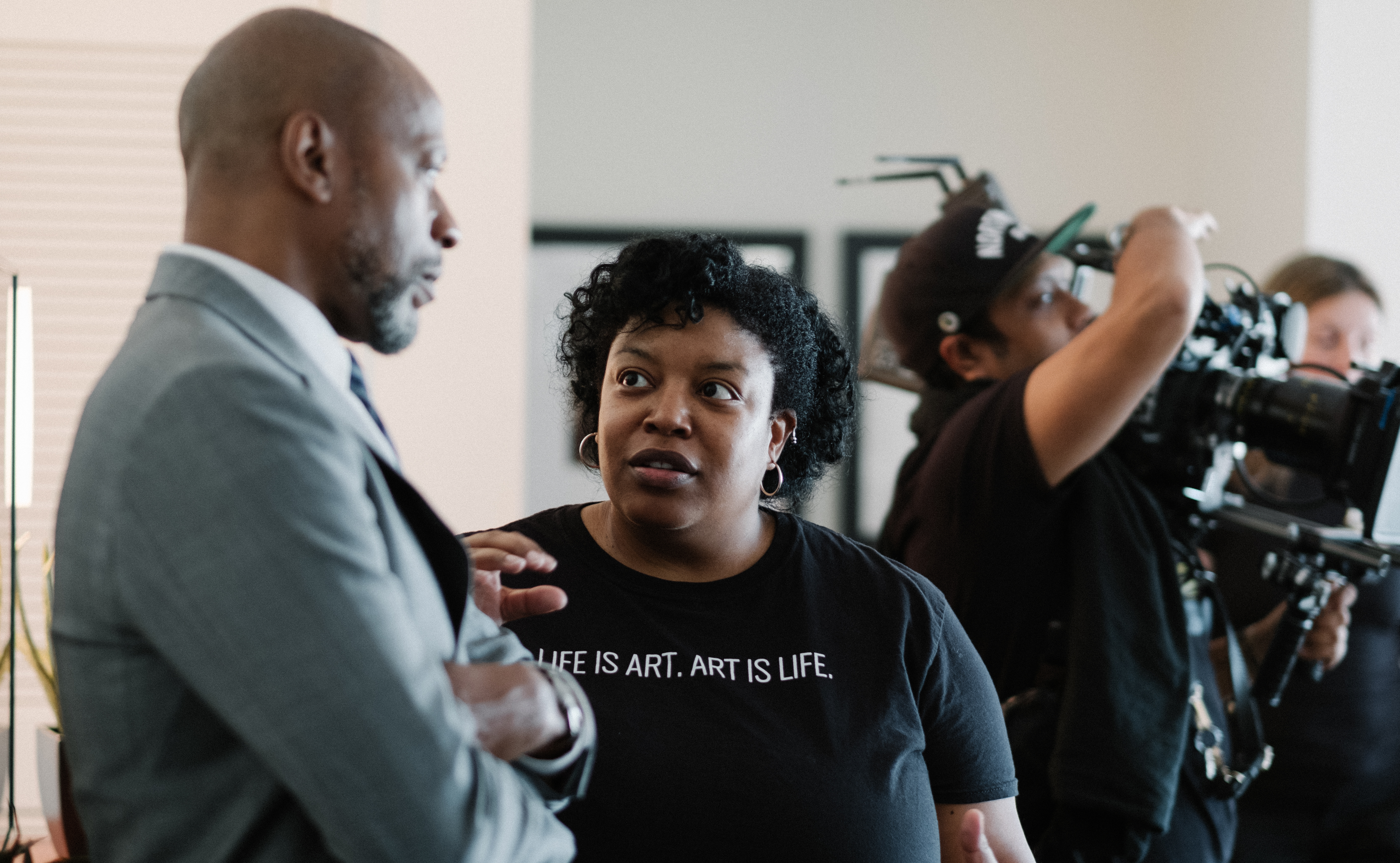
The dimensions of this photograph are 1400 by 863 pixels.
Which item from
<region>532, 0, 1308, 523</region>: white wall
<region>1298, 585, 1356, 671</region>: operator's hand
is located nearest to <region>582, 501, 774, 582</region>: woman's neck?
<region>1298, 585, 1356, 671</region>: operator's hand

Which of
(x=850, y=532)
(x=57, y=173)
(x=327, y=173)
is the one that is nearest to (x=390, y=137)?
(x=327, y=173)

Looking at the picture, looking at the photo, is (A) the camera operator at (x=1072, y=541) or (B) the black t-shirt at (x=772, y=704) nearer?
(B) the black t-shirt at (x=772, y=704)

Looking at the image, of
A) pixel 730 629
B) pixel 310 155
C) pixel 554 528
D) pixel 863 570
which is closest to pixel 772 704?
pixel 730 629

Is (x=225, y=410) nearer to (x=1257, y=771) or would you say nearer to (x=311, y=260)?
(x=311, y=260)

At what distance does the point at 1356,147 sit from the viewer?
283 centimetres


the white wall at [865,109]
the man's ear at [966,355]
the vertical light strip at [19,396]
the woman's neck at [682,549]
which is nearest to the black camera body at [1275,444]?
the man's ear at [966,355]

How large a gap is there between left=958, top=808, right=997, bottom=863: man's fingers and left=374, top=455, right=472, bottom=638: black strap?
1.67ft

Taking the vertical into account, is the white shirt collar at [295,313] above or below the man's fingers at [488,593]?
above

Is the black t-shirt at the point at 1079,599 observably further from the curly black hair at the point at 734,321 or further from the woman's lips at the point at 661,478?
the woman's lips at the point at 661,478

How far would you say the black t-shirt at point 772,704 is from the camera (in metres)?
0.99

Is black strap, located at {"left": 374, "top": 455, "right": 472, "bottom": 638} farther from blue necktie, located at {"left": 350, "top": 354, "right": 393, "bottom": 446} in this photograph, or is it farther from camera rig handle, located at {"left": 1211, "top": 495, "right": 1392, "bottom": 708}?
camera rig handle, located at {"left": 1211, "top": 495, "right": 1392, "bottom": 708}

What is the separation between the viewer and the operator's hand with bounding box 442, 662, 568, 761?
0.65 meters

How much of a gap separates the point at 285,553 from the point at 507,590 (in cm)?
43

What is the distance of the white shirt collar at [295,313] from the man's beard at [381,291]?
0.03 m
